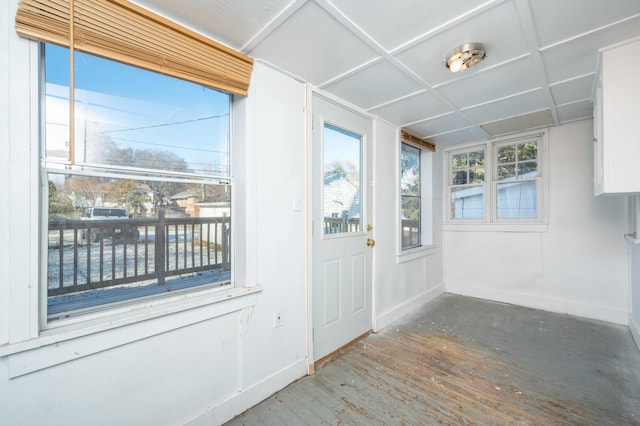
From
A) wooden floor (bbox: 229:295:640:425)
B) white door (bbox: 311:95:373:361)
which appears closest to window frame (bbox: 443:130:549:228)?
wooden floor (bbox: 229:295:640:425)

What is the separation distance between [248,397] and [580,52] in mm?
3179

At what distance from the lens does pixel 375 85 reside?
2.24 metres

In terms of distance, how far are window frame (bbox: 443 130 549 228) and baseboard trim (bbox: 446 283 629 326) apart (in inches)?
35.0

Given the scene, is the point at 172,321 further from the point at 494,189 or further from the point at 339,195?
the point at 494,189

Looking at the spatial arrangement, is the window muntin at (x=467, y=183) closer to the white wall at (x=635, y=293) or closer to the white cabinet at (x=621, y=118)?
the white wall at (x=635, y=293)

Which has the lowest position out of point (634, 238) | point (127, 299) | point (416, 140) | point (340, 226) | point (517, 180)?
point (127, 299)

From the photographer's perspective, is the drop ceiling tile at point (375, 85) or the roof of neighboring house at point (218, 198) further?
the drop ceiling tile at point (375, 85)

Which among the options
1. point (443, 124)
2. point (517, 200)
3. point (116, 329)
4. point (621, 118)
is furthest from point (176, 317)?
point (517, 200)

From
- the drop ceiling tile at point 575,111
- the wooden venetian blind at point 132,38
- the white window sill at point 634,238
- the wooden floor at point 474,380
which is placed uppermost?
the drop ceiling tile at point 575,111

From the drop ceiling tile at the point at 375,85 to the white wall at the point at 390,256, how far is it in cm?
54

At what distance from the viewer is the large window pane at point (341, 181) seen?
8.14 feet

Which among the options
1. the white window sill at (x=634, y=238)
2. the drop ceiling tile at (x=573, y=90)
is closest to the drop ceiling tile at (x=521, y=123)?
the drop ceiling tile at (x=573, y=90)

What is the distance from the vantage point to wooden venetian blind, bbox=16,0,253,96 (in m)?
1.14

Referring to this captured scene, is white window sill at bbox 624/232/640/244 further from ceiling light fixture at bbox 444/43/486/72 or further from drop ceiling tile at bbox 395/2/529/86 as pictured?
ceiling light fixture at bbox 444/43/486/72
